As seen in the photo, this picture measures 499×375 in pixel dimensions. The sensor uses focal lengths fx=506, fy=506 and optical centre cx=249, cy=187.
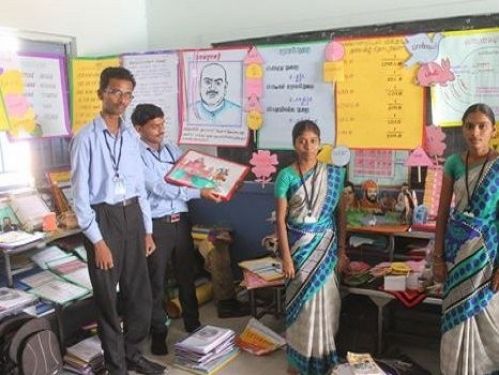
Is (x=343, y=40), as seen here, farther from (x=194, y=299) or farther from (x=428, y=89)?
(x=194, y=299)

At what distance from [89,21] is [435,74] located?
2.41m

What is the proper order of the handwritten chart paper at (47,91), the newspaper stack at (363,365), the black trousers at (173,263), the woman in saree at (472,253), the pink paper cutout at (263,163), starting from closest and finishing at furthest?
1. the woman in saree at (472,253)
2. the newspaper stack at (363,365)
3. the black trousers at (173,263)
4. the pink paper cutout at (263,163)
5. the handwritten chart paper at (47,91)

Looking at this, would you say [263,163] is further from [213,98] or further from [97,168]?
[97,168]

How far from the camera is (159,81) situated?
11.3 feet

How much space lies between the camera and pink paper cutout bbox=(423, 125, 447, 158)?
268cm

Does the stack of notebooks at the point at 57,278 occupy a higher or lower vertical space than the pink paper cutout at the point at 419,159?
lower

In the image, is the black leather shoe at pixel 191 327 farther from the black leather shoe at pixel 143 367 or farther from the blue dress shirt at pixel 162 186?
the blue dress shirt at pixel 162 186

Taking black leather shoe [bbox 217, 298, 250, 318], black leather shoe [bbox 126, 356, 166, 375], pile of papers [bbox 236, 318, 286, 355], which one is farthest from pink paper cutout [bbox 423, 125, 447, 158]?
black leather shoe [bbox 126, 356, 166, 375]

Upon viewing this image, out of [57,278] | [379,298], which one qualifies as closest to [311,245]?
[379,298]

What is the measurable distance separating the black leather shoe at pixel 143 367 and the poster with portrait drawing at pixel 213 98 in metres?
1.39

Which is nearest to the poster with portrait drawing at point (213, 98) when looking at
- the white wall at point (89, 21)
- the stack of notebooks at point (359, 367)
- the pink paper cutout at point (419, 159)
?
the white wall at point (89, 21)

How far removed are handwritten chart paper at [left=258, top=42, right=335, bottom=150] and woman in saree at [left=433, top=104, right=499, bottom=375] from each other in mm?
900

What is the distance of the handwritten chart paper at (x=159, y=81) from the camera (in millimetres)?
3410

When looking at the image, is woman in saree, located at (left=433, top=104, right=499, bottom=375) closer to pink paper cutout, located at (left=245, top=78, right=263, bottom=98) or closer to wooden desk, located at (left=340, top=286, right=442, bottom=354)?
wooden desk, located at (left=340, top=286, right=442, bottom=354)
